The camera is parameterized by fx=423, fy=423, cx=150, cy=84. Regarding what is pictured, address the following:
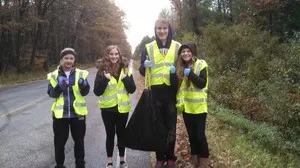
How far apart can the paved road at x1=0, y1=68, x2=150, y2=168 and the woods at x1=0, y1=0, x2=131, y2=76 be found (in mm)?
21904

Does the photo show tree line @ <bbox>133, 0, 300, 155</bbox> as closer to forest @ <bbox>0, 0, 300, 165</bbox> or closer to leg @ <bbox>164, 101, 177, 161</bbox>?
forest @ <bbox>0, 0, 300, 165</bbox>

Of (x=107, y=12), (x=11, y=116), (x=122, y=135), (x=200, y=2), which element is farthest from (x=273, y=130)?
(x=107, y=12)

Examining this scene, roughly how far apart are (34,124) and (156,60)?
706cm

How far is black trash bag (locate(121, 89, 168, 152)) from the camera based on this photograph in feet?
21.7

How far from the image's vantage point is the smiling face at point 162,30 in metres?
6.62

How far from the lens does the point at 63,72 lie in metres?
6.89

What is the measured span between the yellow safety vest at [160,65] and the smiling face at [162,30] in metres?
0.20

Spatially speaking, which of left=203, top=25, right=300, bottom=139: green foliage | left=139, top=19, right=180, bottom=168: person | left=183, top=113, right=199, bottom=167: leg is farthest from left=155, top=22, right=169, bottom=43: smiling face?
left=203, top=25, right=300, bottom=139: green foliage

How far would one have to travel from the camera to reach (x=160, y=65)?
21.7 ft

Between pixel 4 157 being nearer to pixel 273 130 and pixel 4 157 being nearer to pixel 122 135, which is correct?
pixel 122 135

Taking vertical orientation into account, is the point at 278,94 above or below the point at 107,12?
below

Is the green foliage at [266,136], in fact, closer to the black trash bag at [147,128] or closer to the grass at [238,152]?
the grass at [238,152]

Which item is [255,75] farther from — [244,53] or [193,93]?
[193,93]

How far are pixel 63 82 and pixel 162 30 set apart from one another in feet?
5.86
